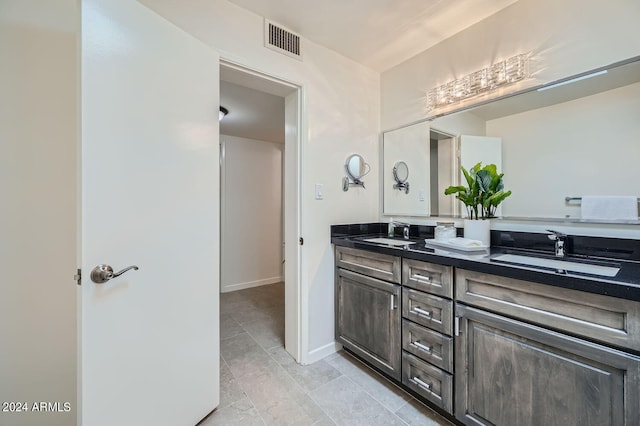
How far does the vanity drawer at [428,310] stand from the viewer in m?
1.28

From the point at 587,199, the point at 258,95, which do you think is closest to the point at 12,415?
the point at 258,95

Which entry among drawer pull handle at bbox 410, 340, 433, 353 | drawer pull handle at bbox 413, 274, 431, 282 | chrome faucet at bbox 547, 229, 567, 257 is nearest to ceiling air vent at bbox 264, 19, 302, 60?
drawer pull handle at bbox 413, 274, 431, 282

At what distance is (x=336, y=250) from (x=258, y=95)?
1.62m

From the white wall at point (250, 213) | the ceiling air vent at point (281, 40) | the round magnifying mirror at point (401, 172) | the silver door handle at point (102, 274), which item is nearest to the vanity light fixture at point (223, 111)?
the white wall at point (250, 213)

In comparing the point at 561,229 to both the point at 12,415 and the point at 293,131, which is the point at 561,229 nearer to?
the point at 293,131

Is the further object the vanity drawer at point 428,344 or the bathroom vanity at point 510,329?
the vanity drawer at point 428,344

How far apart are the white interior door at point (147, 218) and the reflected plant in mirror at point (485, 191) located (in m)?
1.57

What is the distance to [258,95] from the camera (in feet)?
7.87

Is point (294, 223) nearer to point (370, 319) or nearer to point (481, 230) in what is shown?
point (370, 319)

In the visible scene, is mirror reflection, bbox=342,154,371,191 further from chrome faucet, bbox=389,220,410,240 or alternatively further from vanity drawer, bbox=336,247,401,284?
vanity drawer, bbox=336,247,401,284

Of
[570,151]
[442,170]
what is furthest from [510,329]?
[442,170]

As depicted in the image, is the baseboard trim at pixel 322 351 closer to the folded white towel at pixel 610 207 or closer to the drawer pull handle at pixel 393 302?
the drawer pull handle at pixel 393 302

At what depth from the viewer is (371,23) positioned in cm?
172

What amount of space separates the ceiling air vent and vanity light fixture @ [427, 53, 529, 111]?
107 cm
